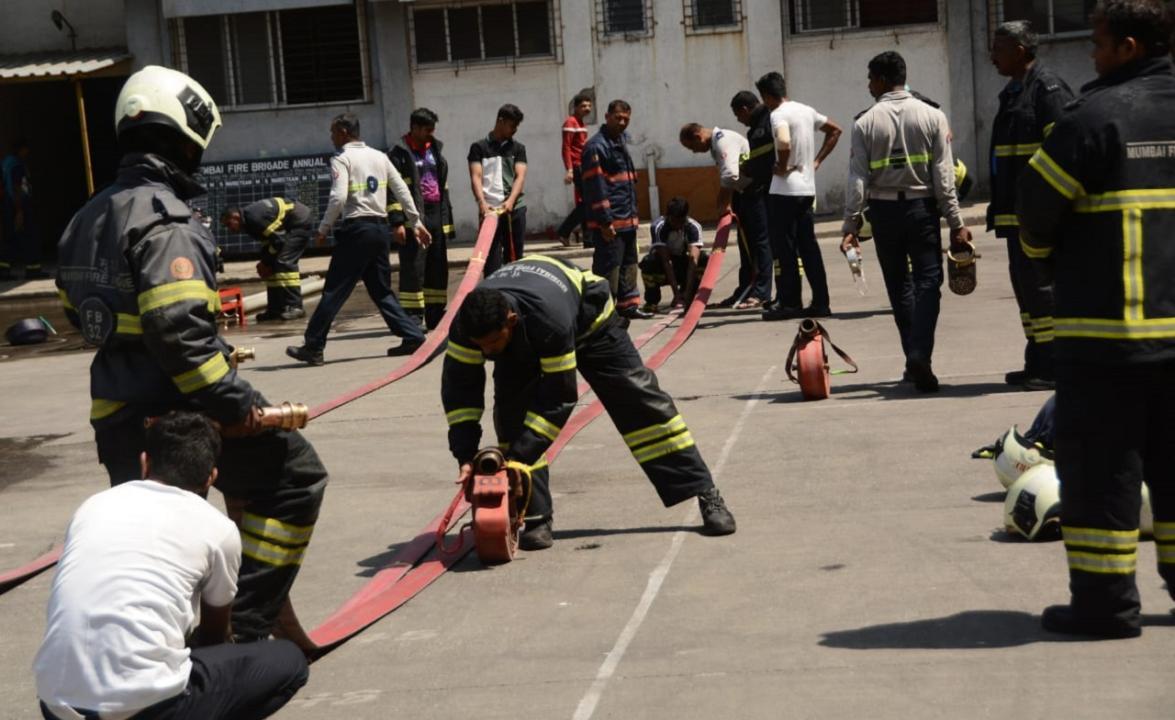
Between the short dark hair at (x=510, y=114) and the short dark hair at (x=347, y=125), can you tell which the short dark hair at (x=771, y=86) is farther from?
the short dark hair at (x=347, y=125)

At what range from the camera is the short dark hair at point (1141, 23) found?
5.25 meters

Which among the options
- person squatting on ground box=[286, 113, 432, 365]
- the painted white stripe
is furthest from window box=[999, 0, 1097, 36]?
the painted white stripe

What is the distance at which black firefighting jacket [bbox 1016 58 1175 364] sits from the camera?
203 inches

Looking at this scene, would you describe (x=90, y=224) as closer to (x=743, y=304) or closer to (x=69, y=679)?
(x=69, y=679)

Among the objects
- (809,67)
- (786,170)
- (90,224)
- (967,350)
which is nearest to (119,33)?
(809,67)

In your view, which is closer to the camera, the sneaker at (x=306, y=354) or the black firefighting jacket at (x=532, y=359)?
the black firefighting jacket at (x=532, y=359)

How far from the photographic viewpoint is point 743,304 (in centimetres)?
1506

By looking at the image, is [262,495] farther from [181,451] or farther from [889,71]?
[889,71]

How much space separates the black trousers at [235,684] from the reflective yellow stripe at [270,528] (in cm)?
61

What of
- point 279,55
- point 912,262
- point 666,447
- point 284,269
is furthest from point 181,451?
point 279,55

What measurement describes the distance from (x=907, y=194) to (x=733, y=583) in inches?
177

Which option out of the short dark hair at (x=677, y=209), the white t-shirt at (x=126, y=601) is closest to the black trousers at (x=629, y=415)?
the white t-shirt at (x=126, y=601)

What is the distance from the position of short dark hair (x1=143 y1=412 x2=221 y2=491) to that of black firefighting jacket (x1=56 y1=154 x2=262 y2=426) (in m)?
0.37

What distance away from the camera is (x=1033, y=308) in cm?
945
